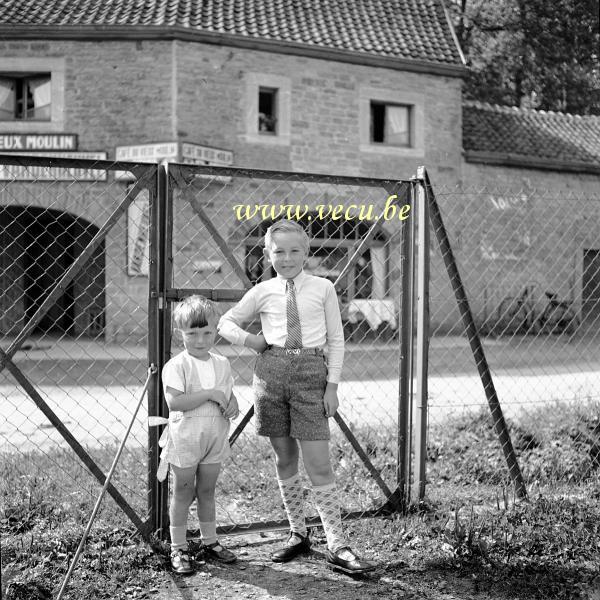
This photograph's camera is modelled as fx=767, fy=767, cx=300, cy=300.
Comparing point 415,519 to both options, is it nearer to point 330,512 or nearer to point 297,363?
point 330,512

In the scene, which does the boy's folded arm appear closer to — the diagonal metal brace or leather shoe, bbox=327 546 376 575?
the diagonal metal brace

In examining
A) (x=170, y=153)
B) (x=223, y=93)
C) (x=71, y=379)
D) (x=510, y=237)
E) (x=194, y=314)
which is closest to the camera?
(x=194, y=314)

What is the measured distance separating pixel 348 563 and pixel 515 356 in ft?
32.7

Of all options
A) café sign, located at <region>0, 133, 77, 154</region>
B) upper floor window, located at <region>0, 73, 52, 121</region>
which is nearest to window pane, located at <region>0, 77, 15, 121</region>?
upper floor window, located at <region>0, 73, 52, 121</region>

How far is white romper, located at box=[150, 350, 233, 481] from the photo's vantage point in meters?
3.65

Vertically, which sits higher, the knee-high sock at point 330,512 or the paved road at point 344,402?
the knee-high sock at point 330,512

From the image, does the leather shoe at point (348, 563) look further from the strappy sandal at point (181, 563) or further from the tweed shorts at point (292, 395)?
the strappy sandal at point (181, 563)

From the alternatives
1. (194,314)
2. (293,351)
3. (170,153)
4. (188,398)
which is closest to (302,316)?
(293,351)

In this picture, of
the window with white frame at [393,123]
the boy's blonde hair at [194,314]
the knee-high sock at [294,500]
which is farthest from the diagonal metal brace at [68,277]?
the window with white frame at [393,123]

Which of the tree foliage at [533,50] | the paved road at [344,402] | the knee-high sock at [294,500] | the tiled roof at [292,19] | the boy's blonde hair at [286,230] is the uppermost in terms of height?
the tree foliage at [533,50]

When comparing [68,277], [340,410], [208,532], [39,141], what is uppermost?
[39,141]

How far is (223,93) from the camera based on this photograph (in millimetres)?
15258

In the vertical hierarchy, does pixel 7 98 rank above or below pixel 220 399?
above

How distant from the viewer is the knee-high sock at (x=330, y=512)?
3770mm
